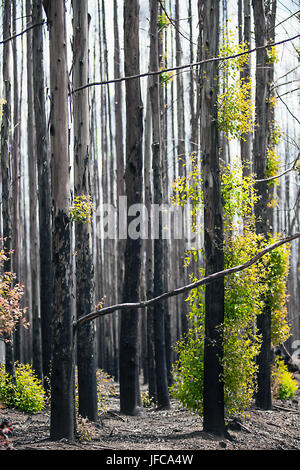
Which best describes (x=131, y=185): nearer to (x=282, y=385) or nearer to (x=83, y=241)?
(x=83, y=241)

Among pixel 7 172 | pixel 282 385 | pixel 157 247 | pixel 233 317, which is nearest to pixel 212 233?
pixel 233 317

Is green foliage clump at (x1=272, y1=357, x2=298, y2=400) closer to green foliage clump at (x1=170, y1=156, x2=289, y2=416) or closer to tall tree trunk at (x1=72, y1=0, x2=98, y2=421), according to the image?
green foliage clump at (x1=170, y1=156, x2=289, y2=416)

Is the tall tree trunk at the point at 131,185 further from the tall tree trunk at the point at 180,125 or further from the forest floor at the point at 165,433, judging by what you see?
the tall tree trunk at the point at 180,125

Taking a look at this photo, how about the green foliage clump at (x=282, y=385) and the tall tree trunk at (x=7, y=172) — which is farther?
the green foliage clump at (x=282, y=385)

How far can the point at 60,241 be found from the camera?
711 cm

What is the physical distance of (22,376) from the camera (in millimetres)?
11898

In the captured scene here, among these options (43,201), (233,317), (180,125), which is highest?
(180,125)

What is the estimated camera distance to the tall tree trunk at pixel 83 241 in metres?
9.47

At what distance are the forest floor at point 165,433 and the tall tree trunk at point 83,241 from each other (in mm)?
582

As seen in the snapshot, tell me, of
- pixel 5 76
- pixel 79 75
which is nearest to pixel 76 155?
pixel 79 75

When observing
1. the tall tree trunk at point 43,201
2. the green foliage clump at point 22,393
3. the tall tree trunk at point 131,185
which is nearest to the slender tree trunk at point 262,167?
the tall tree trunk at point 131,185

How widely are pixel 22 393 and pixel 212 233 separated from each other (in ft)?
17.6

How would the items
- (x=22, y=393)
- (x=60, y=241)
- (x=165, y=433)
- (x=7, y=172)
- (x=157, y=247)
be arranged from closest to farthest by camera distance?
1. (x=60, y=241)
2. (x=165, y=433)
3. (x=22, y=393)
4. (x=7, y=172)
5. (x=157, y=247)
